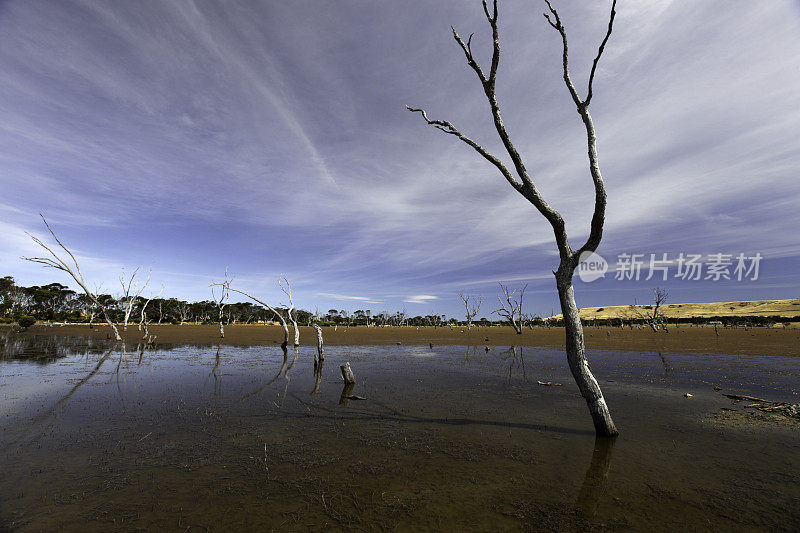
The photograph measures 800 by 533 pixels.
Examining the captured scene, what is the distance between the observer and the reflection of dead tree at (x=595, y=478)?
5023 mm

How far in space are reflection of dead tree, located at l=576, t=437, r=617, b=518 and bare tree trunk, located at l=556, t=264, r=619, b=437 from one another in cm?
40

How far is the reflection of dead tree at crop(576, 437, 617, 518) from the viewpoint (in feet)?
16.5

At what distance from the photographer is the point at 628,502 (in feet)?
17.0

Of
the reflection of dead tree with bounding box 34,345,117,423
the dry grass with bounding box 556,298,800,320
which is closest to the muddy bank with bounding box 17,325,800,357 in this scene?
the reflection of dead tree with bounding box 34,345,117,423

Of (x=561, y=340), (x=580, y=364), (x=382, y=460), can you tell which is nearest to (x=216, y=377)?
(x=382, y=460)

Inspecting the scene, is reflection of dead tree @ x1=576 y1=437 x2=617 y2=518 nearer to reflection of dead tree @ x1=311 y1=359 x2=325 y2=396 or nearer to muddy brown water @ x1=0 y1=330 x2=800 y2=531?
muddy brown water @ x1=0 y1=330 x2=800 y2=531

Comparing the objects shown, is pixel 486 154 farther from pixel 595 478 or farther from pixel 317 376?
→ pixel 317 376

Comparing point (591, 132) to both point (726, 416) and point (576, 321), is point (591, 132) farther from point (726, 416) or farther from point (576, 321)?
point (726, 416)

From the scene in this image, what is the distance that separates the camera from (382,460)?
6.71 metres

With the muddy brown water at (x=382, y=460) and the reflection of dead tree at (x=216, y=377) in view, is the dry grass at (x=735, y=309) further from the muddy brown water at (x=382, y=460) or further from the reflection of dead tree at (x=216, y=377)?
the reflection of dead tree at (x=216, y=377)

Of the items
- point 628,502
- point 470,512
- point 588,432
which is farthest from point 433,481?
point 588,432

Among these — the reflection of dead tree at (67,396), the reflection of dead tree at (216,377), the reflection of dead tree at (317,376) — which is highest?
the reflection of dead tree at (67,396)

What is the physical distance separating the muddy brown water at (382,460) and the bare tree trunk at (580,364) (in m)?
0.47

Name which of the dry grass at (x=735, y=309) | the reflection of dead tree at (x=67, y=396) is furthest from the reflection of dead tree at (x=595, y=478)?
the dry grass at (x=735, y=309)
